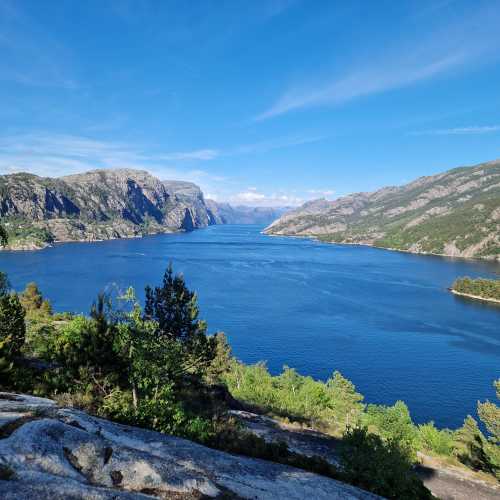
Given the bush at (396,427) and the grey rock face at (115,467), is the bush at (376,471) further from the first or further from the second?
the bush at (396,427)

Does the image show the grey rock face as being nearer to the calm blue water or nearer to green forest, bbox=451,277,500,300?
the calm blue water

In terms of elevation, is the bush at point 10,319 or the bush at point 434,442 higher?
the bush at point 10,319

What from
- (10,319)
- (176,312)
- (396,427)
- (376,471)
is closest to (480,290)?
(396,427)

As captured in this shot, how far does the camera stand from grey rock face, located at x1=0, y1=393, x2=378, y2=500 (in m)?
10.7

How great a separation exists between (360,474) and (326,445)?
532 inches

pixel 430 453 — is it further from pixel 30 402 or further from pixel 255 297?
pixel 255 297

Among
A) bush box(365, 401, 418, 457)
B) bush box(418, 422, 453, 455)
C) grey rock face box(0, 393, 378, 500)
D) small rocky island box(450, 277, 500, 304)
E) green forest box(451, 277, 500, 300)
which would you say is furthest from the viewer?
green forest box(451, 277, 500, 300)

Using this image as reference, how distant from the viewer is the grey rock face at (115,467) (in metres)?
10.7

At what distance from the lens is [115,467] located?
12.8 m

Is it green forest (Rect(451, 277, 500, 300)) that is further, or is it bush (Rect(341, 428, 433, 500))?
green forest (Rect(451, 277, 500, 300))

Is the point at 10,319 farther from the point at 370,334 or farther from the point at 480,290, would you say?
the point at 480,290

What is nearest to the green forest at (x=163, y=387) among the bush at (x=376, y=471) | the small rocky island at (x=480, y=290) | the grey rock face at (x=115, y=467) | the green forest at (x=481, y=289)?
the bush at (x=376, y=471)

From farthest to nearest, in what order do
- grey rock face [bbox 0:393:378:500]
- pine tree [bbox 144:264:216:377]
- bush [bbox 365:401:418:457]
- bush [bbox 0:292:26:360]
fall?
pine tree [bbox 144:264:216:377]
bush [bbox 365:401:418:457]
bush [bbox 0:292:26:360]
grey rock face [bbox 0:393:378:500]

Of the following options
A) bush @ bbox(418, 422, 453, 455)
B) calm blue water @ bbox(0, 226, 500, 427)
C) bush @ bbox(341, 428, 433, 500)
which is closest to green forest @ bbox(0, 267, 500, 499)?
bush @ bbox(341, 428, 433, 500)
